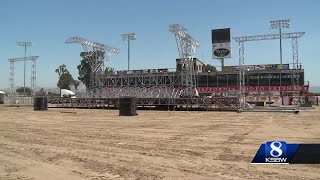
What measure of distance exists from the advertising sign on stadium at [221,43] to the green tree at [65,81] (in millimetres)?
59342

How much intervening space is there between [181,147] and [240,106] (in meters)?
32.0

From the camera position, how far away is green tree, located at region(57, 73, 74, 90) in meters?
123

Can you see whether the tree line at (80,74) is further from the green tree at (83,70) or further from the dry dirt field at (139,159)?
the dry dirt field at (139,159)

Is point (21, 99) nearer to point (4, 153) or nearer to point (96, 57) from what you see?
point (96, 57)

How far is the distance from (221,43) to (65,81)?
6172 cm

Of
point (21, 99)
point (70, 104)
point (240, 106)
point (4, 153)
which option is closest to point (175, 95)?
point (240, 106)

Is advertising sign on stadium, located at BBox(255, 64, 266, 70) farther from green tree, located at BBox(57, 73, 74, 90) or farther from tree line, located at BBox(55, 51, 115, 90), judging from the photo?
green tree, located at BBox(57, 73, 74, 90)

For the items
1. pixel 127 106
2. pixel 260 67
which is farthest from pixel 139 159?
pixel 260 67

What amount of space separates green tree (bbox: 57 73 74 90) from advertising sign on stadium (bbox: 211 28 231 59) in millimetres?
59342

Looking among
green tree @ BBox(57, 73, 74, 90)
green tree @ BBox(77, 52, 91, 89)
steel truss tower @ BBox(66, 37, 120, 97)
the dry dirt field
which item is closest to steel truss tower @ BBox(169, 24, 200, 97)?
steel truss tower @ BBox(66, 37, 120, 97)

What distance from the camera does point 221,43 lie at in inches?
3327

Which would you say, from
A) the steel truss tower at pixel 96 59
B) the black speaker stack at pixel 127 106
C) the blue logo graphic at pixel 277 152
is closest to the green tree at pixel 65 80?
the steel truss tower at pixel 96 59

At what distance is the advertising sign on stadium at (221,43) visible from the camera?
83.8 meters

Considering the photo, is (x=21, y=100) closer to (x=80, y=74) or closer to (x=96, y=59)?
(x=96, y=59)
